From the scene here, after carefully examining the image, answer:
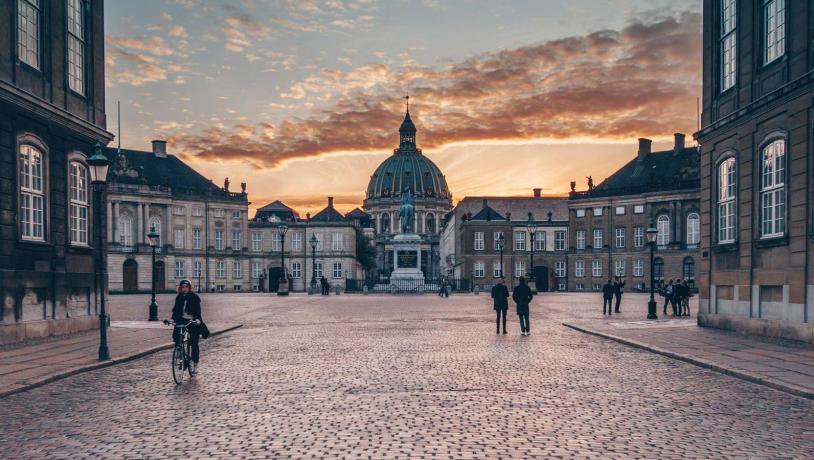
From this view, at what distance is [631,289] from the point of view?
3450 inches

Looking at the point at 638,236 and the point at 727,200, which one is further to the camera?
the point at 638,236

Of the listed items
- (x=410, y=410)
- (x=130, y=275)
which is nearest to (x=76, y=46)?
(x=410, y=410)

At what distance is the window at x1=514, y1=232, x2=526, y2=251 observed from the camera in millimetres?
97562

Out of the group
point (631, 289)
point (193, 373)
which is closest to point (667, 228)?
point (631, 289)

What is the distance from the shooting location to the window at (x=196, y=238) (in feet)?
300

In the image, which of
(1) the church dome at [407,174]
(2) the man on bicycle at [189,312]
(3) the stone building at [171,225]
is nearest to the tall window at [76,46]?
(2) the man on bicycle at [189,312]

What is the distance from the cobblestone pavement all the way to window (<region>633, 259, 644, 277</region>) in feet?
243

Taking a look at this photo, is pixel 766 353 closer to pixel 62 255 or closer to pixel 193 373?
pixel 193 373

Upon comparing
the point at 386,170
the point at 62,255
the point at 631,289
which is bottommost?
the point at 631,289

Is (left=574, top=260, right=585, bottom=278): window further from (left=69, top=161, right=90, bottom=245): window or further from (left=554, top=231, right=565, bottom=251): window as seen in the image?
(left=69, top=161, right=90, bottom=245): window

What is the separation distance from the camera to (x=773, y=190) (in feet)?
68.3

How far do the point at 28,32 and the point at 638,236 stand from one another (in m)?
78.0

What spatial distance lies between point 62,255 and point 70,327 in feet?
7.12

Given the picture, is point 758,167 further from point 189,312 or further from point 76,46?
point 76,46
